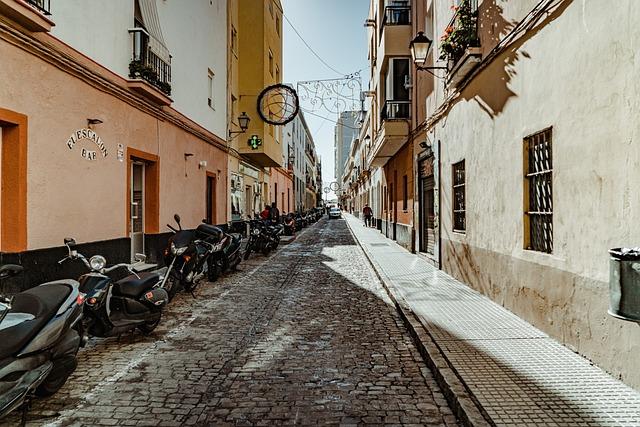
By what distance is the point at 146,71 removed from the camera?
9.60 metres

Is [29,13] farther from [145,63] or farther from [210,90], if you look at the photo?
[210,90]

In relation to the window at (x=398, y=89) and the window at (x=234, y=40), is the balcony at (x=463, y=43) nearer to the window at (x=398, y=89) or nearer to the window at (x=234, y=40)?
the window at (x=398, y=89)

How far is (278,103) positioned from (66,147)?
12097 millimetres

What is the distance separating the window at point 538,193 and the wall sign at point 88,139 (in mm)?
6418

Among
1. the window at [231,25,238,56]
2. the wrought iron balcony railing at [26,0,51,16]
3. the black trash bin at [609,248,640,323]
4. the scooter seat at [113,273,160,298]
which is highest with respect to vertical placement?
the window at [231,25,238,56]

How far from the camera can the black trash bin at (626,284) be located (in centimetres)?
353

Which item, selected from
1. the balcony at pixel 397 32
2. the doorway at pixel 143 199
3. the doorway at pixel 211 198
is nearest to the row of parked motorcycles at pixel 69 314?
the doorway at pixel 143 199

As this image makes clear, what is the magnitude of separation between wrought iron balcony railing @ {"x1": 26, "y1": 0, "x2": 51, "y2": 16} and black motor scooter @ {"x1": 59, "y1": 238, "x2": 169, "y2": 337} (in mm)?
2926

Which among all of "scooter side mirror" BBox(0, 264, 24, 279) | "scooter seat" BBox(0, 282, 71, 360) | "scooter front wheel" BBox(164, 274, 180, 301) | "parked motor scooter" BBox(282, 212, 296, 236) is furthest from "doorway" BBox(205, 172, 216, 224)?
"scooter side mirror" BBox(0, 264, 24, 279)

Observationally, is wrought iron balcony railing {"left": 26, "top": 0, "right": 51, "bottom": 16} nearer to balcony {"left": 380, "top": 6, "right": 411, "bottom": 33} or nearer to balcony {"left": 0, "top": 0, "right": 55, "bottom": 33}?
balcony {"left": 0, "top": 0, "right": 55, "bottom": 33}

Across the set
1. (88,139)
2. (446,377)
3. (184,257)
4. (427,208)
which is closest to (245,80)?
(427,208)

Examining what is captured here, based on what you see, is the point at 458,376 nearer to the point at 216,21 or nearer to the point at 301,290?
the point at 301,290

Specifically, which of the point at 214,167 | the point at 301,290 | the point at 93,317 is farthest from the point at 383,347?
the point at 214,167

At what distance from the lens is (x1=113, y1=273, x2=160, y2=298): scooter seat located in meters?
5.52
